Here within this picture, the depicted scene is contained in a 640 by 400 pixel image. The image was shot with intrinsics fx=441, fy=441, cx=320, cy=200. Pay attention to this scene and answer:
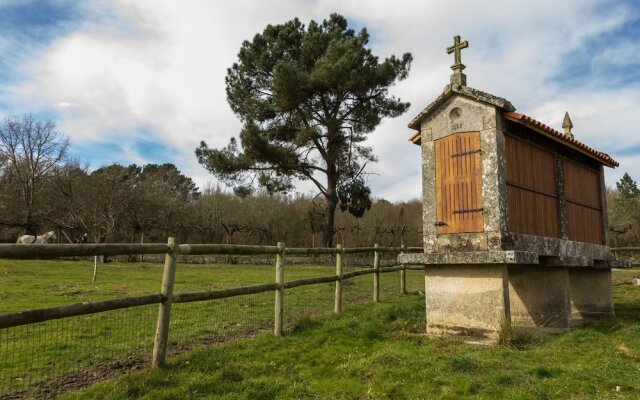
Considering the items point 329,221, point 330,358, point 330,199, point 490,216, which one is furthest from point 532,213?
point 329,221

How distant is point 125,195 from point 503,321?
114 feet

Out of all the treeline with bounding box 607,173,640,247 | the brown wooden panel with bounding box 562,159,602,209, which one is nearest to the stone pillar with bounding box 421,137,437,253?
the brown wooden panel with bounding box 562,159,602,209

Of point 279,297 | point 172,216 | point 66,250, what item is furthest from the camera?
point 172,216

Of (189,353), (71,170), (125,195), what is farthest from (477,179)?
(71,170)

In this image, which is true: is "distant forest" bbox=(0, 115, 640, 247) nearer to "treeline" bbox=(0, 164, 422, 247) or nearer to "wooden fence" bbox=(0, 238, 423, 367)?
"treeline" bbox=(0, 164, 422, 247)

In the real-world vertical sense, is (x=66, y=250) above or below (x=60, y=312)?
above

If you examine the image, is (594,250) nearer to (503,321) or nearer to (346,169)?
(503,321)

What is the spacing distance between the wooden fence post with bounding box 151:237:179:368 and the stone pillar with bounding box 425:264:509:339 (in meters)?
4.62

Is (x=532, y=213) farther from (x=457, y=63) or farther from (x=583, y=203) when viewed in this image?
(x=457, y=63)

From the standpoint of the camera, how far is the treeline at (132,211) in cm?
3588

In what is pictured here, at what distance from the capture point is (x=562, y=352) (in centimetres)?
641

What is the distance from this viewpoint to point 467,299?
7.59 m

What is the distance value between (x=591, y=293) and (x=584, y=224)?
67.2 inches

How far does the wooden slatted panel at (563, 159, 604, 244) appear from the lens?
9781 millimetres
